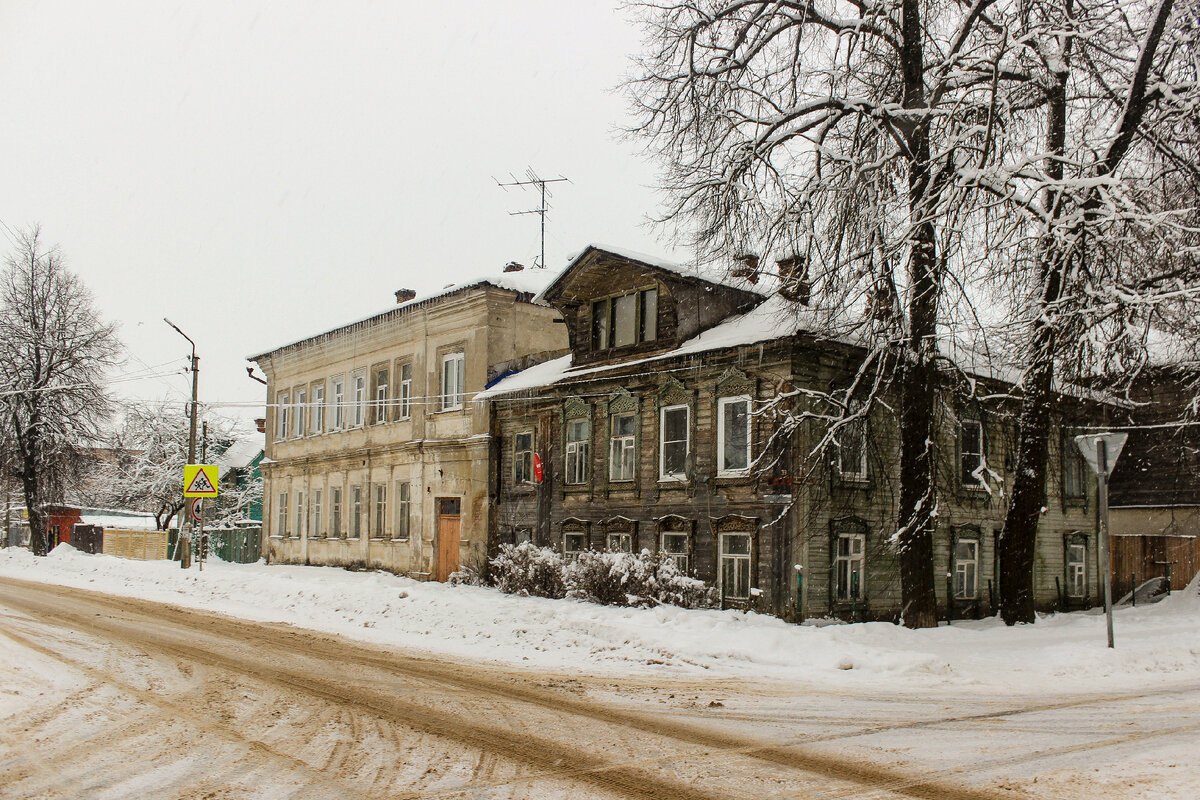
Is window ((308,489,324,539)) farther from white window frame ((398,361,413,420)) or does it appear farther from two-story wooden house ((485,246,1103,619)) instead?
two-story wooden house ((485,246,1103,619))

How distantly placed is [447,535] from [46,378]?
24964 millimetres

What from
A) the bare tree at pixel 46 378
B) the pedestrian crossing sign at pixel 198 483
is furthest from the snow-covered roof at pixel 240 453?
the pedestrian crossing sign at pixel 198 483

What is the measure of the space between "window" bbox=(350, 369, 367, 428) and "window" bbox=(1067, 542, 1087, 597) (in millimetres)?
22160

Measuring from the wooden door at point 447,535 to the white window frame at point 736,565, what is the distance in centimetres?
1015

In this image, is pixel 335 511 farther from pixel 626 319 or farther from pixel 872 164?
pixel 872 164

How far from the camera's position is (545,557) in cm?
2155

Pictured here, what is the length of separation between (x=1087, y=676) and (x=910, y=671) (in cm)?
228

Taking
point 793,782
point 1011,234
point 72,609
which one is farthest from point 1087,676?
point 72,609

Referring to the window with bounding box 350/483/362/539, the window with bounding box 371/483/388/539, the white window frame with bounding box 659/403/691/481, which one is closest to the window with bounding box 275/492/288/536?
the window with bounding box 350/483/362/539

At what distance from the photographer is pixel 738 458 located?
20.5 m

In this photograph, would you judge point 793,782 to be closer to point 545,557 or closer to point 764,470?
point 764,470

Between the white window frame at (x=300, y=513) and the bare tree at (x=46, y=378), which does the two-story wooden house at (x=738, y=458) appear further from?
the bare tree at (x=46, y=378)

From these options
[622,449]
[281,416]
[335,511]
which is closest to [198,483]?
[335,511]

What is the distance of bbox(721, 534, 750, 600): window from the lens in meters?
20.0
